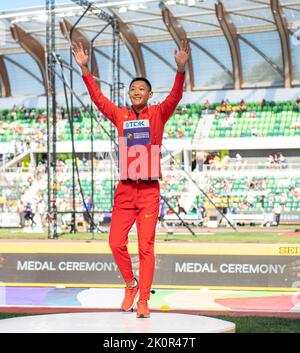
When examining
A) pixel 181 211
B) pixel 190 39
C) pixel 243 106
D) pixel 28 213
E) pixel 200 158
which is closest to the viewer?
pixel 181 211

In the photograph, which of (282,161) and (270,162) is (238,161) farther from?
(282,161)

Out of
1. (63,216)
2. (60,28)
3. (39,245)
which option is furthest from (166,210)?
(39,245)

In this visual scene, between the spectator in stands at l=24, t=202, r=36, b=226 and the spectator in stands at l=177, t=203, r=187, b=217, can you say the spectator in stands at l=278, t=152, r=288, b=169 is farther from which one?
the spectator in stands at l=24, t=202, r=36, b=226

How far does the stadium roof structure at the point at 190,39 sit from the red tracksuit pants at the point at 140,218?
30.7 metres

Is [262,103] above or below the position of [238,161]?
above

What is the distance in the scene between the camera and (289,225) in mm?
30016

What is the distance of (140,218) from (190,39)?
1369 inches

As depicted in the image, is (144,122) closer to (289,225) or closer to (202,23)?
(289,225)

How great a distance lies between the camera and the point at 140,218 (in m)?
6.21

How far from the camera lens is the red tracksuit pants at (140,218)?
20.3ft

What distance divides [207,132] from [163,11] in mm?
6123

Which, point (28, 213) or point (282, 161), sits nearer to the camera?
point (28, 213)

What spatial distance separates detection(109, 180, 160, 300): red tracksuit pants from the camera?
20.3 feet

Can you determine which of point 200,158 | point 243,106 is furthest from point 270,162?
point 243,106
